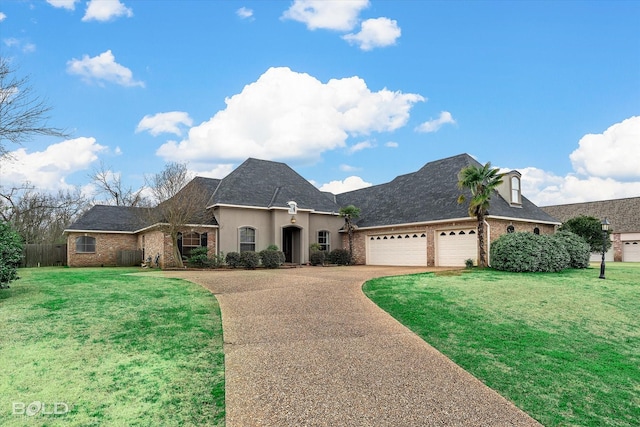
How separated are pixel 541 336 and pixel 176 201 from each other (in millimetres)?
16804

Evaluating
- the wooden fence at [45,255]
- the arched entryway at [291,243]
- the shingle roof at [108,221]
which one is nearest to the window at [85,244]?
the shingle roof at [108,221]

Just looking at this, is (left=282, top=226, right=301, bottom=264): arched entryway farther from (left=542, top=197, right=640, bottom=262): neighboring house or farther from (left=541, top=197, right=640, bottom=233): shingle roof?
(left=541, top=197, right=640, bottom=233): shingle roof

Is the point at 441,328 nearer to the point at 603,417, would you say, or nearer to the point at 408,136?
the point at 603,417

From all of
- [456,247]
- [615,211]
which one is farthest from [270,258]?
[615,211]

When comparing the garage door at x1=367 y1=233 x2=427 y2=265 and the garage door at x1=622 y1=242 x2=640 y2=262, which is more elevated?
the garage door at x1=367 y1=233 x2=427 y2=265

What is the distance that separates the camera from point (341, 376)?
5.07m

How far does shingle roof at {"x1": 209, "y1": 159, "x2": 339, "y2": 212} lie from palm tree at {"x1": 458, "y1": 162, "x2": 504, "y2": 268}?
956 centimetres

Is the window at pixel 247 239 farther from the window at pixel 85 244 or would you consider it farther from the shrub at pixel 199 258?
the window at pixel 85 244

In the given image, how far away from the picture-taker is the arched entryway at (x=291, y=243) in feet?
77.6

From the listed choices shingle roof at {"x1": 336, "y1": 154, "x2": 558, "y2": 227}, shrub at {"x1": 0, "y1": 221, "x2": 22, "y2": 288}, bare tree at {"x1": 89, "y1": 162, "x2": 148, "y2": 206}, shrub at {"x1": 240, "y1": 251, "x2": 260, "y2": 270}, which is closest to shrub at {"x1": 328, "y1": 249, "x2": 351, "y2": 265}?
shingle roof at {"x1": 336, "y1": 154, "x2": 558, "y2": 227}

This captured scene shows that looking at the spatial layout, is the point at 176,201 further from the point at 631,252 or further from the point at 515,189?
the point at 631,252

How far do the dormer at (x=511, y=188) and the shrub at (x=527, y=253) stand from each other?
347cm

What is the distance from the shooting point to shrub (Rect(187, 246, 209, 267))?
771 inches

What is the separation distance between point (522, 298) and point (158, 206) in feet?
56.2
